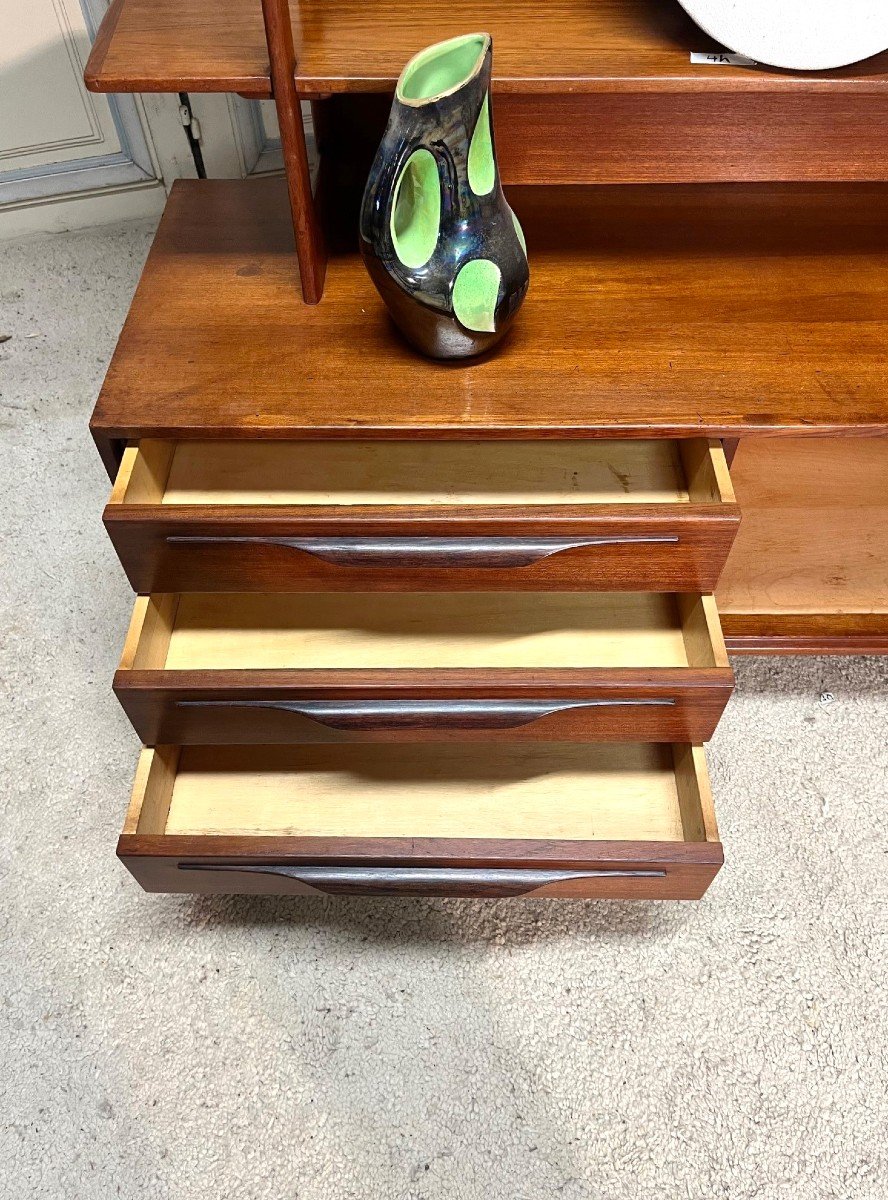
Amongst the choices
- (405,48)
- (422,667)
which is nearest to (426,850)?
(422,667)

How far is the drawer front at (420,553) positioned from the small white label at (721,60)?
12.0 inches

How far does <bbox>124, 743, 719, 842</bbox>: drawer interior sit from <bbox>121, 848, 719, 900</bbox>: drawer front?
0.05 metres

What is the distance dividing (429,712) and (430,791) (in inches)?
4.9

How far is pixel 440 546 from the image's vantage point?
735 mm

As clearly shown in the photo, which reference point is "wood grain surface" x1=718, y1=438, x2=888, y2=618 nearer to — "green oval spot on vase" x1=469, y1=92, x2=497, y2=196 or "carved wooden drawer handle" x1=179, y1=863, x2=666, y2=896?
"carved wooden drawer handle" x1=179, y1=863, x2=666, y2=896

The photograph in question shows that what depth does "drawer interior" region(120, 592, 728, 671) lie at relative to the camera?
0.83m

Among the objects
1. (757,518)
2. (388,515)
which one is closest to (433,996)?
(388,515)

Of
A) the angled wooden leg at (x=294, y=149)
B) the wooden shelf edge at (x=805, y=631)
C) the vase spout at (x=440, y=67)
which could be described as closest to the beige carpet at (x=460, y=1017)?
the wooden shelf edge at (x=805, y=631)

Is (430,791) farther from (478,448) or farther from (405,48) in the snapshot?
(405,48)

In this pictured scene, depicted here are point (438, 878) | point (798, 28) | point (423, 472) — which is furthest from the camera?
point (423, 472)

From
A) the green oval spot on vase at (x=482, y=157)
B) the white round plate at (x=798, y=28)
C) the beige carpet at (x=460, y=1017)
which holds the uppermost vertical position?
the white round plate at (x=798, y=28)

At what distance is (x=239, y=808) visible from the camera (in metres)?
0.84

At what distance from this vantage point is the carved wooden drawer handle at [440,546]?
73cm

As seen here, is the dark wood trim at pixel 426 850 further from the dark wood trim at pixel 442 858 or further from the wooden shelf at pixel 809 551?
the wooden shelf at pixel 809 551
